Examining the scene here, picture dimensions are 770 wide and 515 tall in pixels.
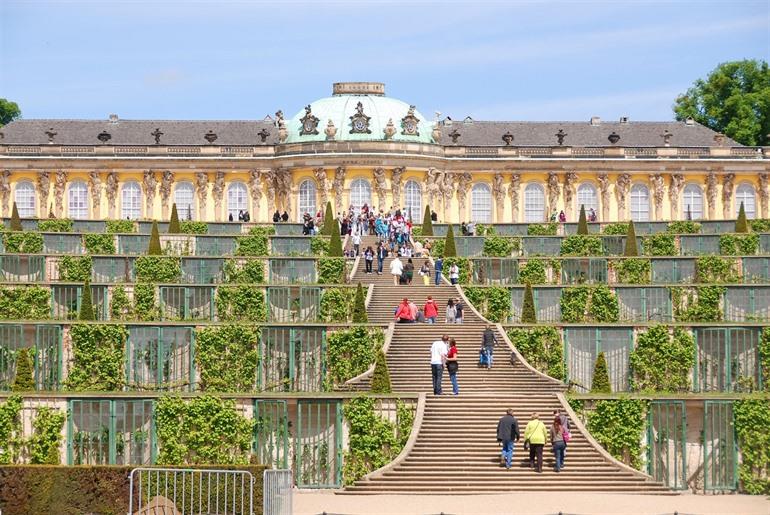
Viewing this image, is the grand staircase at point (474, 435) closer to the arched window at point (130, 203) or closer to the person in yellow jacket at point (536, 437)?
the person in yellow jacket at point (536, 437)

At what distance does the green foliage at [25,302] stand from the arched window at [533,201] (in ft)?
117

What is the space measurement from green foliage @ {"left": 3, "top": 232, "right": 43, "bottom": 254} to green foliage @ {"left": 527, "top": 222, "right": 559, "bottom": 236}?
55.8 ft

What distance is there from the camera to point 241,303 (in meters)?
46.3

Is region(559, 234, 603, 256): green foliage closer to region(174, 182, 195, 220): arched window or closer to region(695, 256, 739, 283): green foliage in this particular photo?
region(695, 256, 739, 283): green foliage

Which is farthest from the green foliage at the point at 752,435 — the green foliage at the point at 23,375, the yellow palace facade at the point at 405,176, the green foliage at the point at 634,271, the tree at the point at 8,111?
the tree at the point at 8,111

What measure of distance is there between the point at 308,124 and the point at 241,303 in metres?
30.9

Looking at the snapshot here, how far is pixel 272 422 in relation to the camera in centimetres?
3591

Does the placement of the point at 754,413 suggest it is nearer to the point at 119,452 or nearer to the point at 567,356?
the point at 567,356

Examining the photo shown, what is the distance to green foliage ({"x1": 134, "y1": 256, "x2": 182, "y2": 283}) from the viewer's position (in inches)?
1983

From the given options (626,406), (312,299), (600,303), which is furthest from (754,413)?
(312,299)

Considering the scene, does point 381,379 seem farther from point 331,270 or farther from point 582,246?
point 582,246

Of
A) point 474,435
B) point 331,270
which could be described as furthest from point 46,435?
point 331,270

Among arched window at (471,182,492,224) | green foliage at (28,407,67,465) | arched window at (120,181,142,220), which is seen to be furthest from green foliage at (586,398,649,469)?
arched window at (120,181,142,220)

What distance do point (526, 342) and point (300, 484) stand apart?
7.79 m
